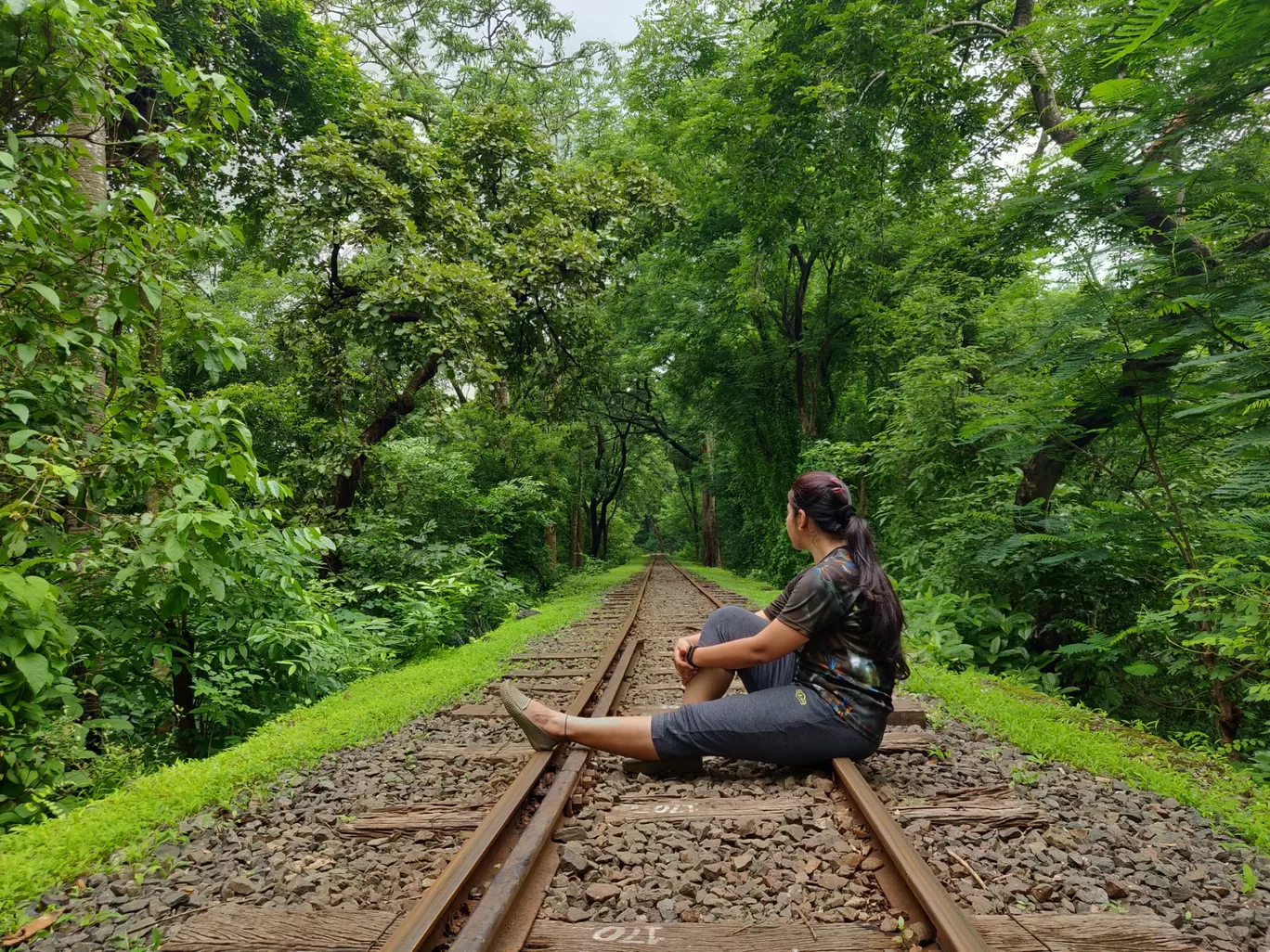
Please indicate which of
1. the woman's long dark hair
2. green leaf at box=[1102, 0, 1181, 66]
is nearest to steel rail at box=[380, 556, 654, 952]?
the woman's long dark hair

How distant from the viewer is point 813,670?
304 centimetres

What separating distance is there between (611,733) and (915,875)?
1474 millimetres

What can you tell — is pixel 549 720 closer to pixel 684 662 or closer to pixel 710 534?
pixel 684 662

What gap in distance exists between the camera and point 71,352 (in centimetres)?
354

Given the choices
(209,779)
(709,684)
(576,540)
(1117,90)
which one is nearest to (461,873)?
(709,684)

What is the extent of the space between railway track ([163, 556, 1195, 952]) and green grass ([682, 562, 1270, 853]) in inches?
31.3

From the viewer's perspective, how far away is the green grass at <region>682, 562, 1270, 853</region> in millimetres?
2840

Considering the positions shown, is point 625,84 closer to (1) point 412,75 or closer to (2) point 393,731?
(1) point 412,75

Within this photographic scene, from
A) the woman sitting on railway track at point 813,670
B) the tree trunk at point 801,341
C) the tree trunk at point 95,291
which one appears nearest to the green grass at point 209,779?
the woman sitting on railway track at point 813,670

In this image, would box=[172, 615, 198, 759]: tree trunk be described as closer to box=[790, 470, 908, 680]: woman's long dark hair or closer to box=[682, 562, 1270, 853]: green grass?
box=[790, 470, 908, 680]: woman's long dark hair

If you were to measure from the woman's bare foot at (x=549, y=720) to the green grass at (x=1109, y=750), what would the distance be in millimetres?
2593

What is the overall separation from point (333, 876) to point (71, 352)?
3167mm

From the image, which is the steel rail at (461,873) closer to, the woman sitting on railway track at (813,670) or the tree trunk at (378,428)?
the woman sitting on railway track at (813,670)

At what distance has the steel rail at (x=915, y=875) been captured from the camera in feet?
5.79
